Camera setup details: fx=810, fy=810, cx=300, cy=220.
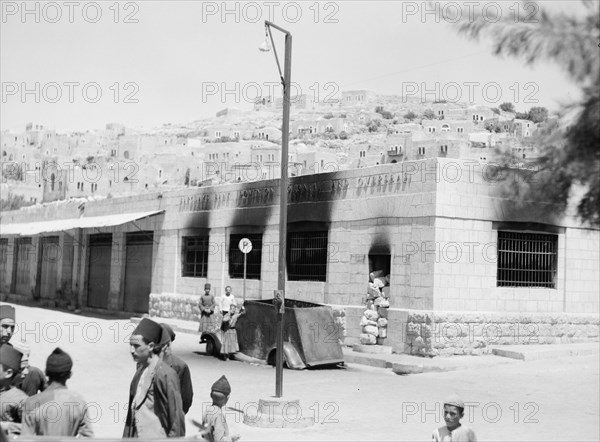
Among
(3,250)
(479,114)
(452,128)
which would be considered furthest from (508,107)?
(3,250)

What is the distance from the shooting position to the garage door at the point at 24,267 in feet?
135

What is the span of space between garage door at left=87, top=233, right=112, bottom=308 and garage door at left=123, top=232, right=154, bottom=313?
1588 millimetres

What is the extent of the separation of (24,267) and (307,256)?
24489 millimetres

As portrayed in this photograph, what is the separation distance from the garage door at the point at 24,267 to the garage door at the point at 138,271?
10.9 meters

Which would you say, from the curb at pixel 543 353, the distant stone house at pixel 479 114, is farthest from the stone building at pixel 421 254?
the distant stone house at pixel 479 114

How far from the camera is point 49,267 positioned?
38.8 m

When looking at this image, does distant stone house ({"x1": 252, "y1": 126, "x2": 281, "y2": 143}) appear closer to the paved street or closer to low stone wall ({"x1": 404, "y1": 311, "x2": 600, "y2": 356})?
low stone wall ({"x1": 404, "y1": 311, "x2": 600, "y2": 356})

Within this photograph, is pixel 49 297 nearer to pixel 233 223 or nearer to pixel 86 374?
pixel 233 223

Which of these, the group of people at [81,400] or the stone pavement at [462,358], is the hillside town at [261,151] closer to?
the stone pavement at [462,358]

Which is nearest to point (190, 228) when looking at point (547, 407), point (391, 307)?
point (391, 307)

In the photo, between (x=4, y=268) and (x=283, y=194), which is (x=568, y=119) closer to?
(x=283, y=194)

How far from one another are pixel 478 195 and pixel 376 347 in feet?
14.0

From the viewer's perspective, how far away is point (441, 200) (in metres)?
18.3

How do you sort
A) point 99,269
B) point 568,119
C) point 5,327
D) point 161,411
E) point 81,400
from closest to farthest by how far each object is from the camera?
1. point 568,119
2. point 81,400
3. point 161,411
4. point 5,327
5. point 99,269
